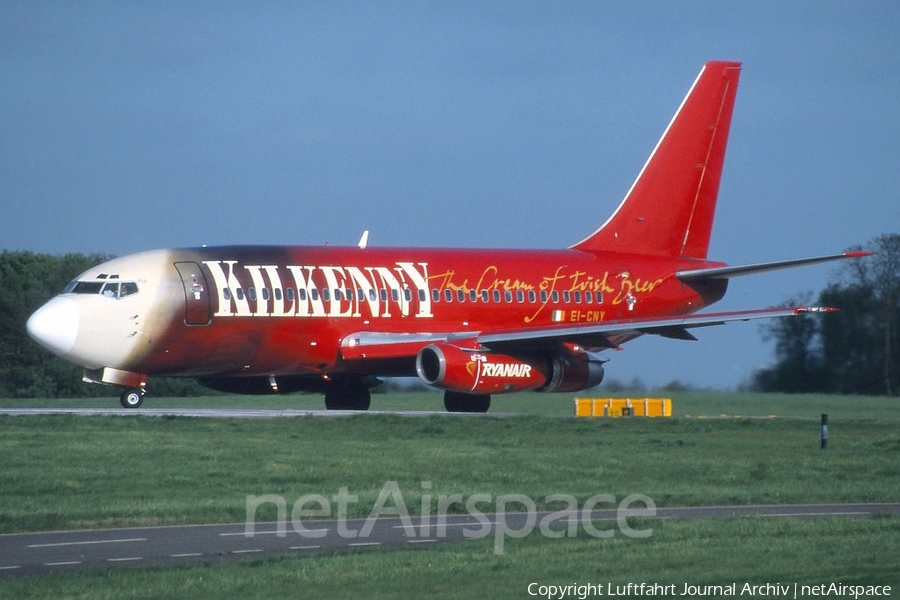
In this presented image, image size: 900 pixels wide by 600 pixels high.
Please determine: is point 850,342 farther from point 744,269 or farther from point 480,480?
point 480,480

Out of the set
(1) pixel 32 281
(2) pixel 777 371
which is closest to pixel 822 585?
(2) pixel 777 371

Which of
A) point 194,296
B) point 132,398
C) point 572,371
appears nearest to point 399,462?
point 194,296

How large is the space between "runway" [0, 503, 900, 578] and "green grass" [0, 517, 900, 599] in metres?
0.65

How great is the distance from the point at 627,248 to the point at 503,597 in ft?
104

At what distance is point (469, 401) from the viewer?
128 ft

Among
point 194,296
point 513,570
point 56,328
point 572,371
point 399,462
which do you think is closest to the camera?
point 513,570

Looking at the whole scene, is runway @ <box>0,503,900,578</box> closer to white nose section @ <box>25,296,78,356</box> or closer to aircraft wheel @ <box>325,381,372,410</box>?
white nose section @ <box>25,296,78,356</box>

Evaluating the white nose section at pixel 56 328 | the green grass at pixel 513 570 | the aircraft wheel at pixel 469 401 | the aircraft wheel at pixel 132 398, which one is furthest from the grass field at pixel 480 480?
the aircraft wheel at pixel 132 398

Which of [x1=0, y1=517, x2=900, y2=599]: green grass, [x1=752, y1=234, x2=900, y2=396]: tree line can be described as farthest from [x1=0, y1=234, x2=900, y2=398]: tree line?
[x1=0, y1=517, x2=900, y2=599]: green grass

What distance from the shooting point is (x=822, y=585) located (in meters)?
13.0

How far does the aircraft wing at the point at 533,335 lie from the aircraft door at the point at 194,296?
12.3ft

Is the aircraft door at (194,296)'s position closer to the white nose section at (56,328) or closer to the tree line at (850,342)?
the white nose section at (56,328)

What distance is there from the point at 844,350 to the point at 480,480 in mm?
23471

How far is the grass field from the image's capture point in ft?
45.3
